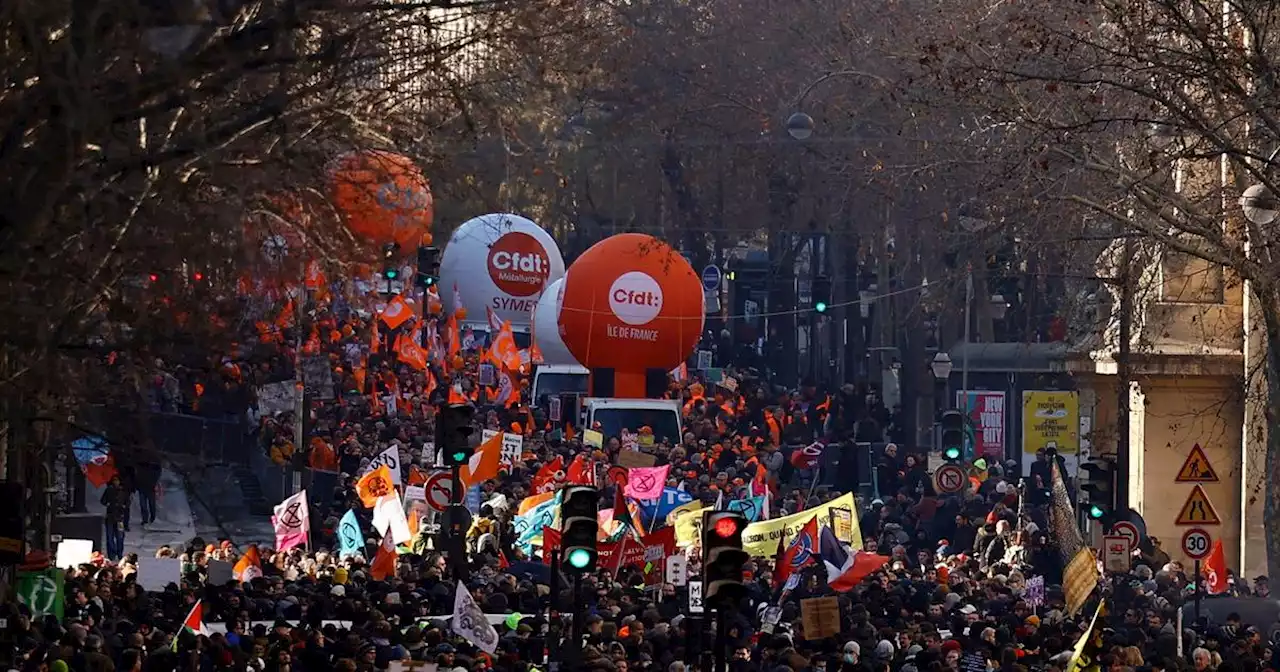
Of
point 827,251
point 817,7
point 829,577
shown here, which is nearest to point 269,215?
point 829,577

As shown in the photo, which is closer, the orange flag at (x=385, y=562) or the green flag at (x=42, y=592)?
the green flag at (x=42, y=592)

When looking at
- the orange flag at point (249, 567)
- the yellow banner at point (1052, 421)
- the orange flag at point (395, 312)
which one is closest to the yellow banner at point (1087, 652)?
the orange flag at point (249, 567)

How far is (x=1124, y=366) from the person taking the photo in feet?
92.3

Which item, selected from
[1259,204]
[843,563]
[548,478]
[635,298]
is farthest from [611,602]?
[635,298]

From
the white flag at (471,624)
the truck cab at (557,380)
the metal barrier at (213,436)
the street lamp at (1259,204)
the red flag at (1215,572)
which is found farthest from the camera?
Answer: the truck cab at (557,380)

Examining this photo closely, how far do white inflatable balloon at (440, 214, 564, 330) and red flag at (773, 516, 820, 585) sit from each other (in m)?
28.1

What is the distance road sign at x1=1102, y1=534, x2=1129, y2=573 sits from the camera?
2453 cm

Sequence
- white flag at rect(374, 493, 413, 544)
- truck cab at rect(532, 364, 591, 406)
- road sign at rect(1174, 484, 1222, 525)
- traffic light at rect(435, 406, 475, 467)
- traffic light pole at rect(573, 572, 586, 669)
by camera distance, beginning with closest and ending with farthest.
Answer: traffic light pole at rect(573, 572, 586, 669) → road sign at rect(1174, 484, 1222, 525) → traffic light at rect(435, 406, 475, 467) → white flag at rect(374, 493, 413, 544) → truck cab at rect(532, 364, 591, 406)

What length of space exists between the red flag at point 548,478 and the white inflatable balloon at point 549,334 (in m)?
14.1

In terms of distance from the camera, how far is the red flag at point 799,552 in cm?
2417

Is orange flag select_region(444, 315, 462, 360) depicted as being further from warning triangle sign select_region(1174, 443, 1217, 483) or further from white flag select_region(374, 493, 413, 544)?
warning triangle sign select_region(1174, 443, 1217, 483)

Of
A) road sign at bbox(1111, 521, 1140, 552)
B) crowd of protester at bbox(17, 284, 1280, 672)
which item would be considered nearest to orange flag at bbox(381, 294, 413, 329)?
crowd of protester at bbox(17, 284, 1280, 672)

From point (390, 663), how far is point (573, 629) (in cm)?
181

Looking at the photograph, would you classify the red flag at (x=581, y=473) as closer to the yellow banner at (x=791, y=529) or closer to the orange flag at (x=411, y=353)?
the yellow banner at (x=791, y=529)
